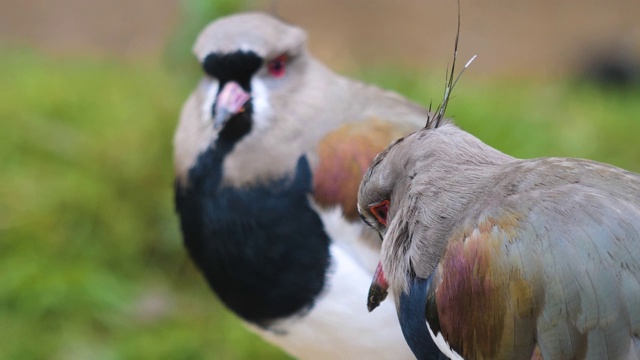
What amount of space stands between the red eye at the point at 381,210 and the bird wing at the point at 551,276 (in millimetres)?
226

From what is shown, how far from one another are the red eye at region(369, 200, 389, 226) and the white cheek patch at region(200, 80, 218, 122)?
64 centimetres

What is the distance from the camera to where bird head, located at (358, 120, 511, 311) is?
59.9 inches

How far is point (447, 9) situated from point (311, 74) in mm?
4169

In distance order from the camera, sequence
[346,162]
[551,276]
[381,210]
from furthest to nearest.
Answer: [346,162] → [381,210] → [551,276]

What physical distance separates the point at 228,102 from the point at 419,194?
0.70 m

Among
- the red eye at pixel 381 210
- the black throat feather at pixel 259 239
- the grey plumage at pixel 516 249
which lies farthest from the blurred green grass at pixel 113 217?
the grey plumage at pixel 516 249

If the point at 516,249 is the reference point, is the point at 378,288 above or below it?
below

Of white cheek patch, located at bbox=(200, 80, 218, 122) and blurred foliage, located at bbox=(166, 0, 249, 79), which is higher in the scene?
white cheek patch, located at bbox=(200, 80, 218, 122)

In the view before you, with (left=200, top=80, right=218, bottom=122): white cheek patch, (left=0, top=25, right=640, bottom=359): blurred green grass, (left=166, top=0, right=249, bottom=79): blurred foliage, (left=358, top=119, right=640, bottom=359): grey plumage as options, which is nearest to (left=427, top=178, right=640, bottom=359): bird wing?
(left=358, top=119, right=640, bottom=359): grey plumage

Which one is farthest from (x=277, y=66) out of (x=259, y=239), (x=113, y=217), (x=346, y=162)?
(x=113, y=217)

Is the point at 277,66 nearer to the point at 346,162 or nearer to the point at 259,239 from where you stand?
the point at 346,162

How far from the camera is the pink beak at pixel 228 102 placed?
6.90 ft

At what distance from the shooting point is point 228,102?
212cm

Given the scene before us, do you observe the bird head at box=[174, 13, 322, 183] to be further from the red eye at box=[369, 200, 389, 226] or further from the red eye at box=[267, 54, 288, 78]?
the red eye at box=[369, 200, 389, 226]
